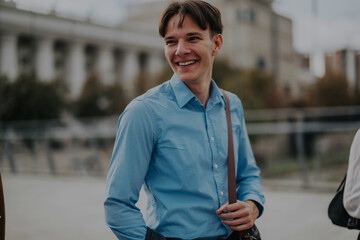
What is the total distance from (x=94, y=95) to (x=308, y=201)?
15.2 meters

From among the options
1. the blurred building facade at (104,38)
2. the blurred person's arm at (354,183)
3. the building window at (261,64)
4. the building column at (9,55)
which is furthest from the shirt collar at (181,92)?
the building window at (261,64)

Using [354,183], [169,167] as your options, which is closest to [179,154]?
[169,167]

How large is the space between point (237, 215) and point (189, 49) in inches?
26.7

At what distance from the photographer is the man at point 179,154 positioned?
55.7 inches

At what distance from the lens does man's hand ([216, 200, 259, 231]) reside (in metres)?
1.51

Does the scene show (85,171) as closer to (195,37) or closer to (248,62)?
(195,37)

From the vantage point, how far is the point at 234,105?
1785 mm

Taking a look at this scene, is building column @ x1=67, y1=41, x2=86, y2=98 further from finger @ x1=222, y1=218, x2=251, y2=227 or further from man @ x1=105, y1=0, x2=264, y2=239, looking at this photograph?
finger @ x1=222, y1=218, x2=251, y2=227

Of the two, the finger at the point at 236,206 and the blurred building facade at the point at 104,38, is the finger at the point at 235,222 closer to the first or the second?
the finger at the point at 236,206

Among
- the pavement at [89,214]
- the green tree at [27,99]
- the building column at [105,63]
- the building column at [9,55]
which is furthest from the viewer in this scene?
the building column at [105,63]

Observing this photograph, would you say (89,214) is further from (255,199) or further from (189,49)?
(189,49)

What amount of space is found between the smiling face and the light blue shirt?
6 cm

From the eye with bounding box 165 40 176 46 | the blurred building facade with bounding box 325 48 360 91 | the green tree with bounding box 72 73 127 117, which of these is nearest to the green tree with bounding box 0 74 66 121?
the green tree with bounding box 72 73 127 117

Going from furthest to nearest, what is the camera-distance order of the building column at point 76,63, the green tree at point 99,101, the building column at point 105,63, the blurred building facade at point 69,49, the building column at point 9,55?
1. the building column at point 105,63
2. the building column at point 76,63
3. the green tree at point 99,101
4. the building column at point 9,55
5. the blurred building facade at point 69,49
